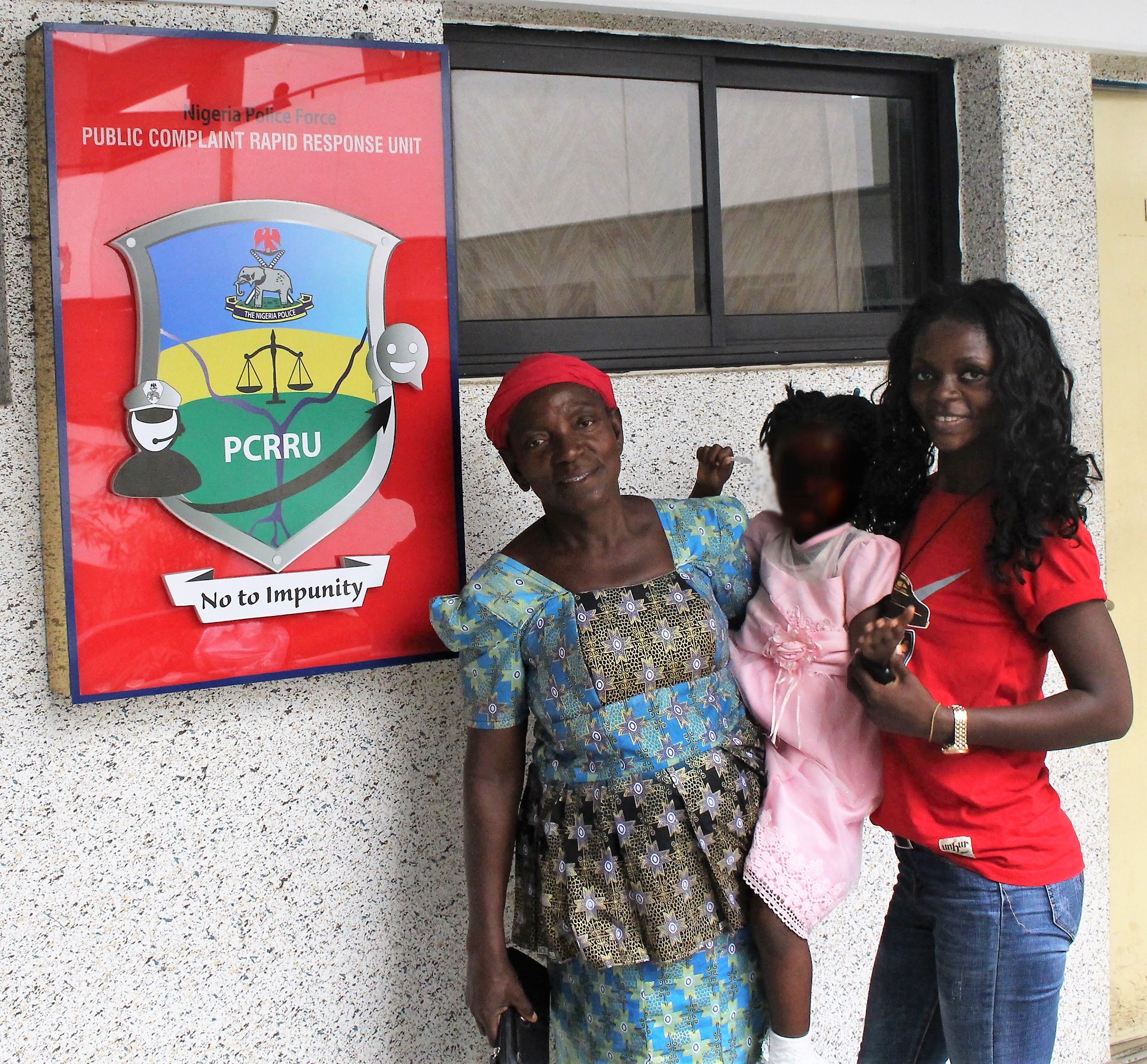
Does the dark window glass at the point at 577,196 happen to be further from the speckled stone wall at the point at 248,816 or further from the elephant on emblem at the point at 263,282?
the elephant on emblem at the point at 263,282

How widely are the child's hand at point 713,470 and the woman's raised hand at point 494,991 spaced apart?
0.90 m

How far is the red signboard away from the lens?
6.10ft

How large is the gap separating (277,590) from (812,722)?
998mm

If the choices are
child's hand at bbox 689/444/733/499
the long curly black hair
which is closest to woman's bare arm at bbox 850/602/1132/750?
the long curly black hair

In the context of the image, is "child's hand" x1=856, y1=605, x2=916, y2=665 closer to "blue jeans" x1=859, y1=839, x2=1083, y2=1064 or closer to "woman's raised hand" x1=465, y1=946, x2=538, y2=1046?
"blue jeans" x1=859, y1=839, x2=1083, y2=1064

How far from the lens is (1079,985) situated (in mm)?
2832

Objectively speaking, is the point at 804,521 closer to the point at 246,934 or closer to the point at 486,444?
the point at 486,444

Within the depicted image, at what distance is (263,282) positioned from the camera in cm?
196

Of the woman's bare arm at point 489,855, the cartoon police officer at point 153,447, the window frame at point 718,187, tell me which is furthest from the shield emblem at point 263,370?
the woman's bare arm at point 489,855

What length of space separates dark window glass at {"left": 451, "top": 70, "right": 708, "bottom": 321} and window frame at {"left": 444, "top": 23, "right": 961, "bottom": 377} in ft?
0.12

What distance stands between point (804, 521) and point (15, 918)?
1.55 metres

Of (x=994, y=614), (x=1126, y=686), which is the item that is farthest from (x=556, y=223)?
(x=1126, y=686)

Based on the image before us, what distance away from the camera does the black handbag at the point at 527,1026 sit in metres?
1.76

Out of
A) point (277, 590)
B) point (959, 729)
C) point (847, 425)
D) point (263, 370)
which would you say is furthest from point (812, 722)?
point (263, 370)
